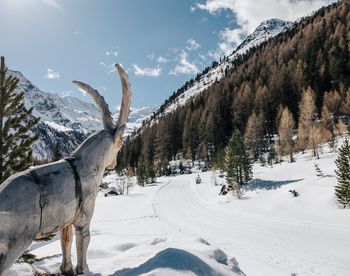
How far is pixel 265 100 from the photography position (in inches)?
4013

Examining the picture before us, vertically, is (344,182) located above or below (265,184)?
above

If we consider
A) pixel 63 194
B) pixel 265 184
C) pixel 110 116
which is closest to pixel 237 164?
pixel 265 184

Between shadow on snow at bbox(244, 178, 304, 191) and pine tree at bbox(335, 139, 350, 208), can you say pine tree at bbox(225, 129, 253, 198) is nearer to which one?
shadow on snow at bbox(244, 178, 304, 191)

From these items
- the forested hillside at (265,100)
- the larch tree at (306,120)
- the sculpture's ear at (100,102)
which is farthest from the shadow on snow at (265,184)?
the sculpture's ear at (100,102)

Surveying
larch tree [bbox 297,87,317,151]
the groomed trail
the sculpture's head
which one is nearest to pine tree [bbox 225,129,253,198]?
the groomed trail

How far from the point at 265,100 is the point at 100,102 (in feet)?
328

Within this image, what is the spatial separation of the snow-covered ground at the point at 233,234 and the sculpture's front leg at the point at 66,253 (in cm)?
33

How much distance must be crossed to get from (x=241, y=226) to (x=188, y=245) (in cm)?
2021

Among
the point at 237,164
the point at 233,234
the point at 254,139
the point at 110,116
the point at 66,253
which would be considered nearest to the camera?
the point at 66,253

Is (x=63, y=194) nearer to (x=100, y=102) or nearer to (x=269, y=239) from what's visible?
(x=100, y=102)

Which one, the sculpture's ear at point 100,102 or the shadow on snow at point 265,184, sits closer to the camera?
the sculpture's ear at point 100,102

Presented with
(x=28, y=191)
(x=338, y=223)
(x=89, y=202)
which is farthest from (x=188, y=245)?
(x=338, y=223)

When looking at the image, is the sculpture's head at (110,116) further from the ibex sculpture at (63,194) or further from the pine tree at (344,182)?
the pine tree at (344,182)

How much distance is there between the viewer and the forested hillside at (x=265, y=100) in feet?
289
